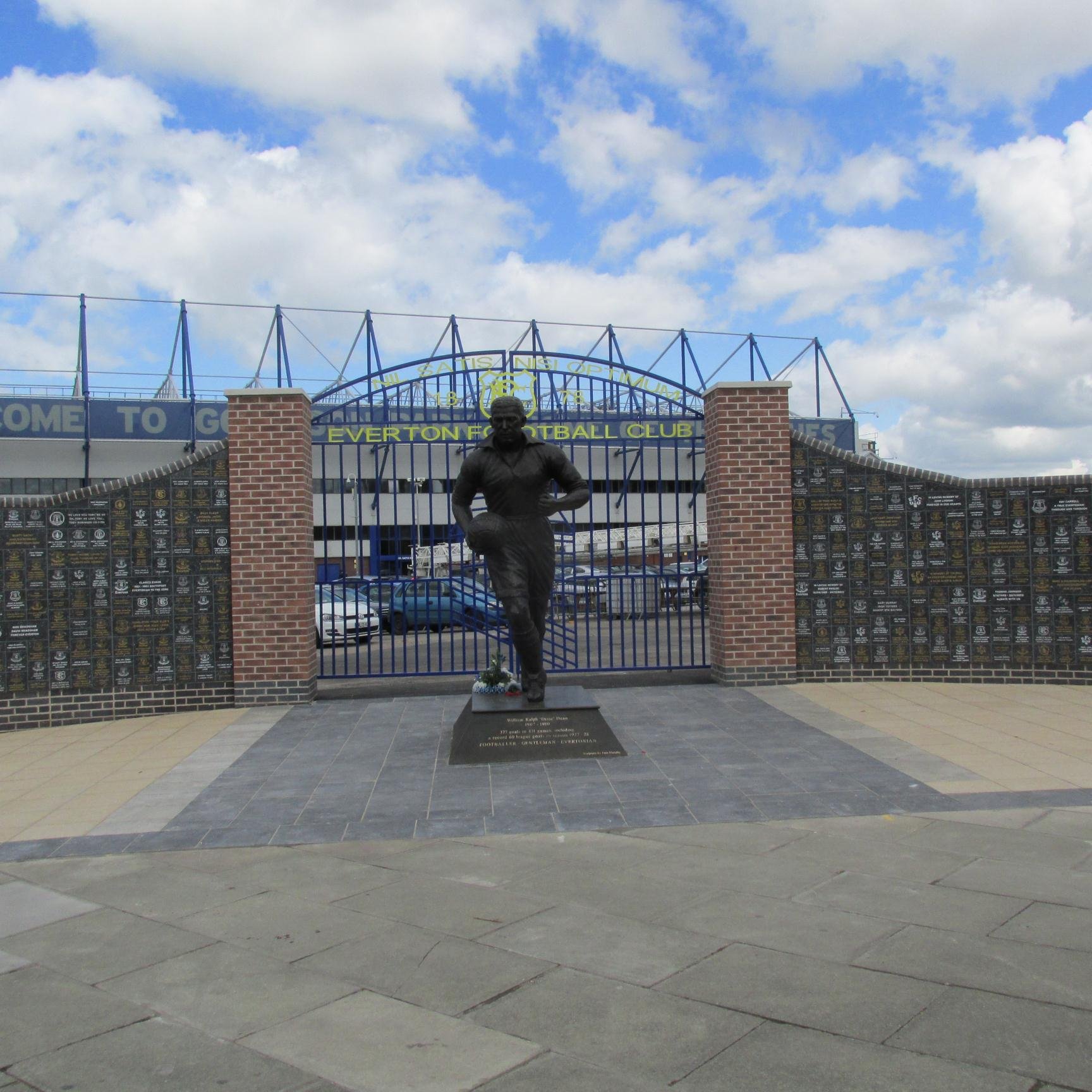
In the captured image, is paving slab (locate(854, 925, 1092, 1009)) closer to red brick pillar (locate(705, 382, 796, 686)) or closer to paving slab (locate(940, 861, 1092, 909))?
paving slab (locate(940, 861, 1092, 909))

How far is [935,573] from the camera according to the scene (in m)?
9.37

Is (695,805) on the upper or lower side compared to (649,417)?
lower

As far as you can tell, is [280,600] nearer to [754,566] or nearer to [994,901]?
[754,566]

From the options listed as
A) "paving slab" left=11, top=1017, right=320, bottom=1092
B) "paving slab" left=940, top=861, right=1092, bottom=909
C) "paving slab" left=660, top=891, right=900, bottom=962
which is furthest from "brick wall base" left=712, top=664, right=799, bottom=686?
"paving slab" left=11, top=1017, right=320, bottom=1092

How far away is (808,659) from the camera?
9516 millimetres

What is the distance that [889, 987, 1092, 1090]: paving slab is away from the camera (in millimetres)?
2604

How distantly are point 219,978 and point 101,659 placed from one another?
20.1 feet

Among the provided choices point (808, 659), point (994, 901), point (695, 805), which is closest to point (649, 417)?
point (808, 659)

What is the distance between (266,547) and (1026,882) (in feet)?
22.7

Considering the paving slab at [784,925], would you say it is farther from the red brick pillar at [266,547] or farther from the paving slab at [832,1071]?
the red brick pillar at [266,547]

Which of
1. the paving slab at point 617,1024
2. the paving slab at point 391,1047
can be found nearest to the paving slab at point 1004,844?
the paving slab at point 617,1024

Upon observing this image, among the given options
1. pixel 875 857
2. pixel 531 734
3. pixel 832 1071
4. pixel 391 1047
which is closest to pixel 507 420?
pixel 531 734

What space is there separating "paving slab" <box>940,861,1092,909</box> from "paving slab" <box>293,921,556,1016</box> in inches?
75.6

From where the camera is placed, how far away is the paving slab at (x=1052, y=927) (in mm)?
3412
